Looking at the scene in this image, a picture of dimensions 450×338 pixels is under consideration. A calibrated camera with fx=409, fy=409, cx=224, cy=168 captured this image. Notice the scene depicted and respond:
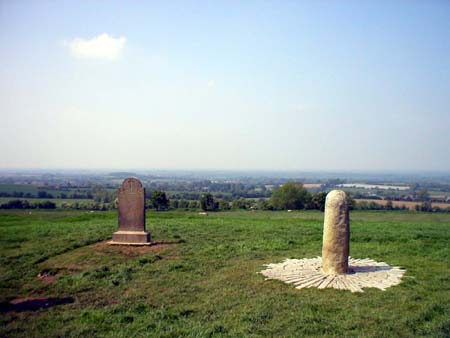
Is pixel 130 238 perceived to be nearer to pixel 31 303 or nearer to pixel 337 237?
pixel 31 303

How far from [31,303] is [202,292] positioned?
11.6 feet

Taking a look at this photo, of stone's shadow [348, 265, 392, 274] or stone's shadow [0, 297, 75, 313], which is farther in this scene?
stone's shadow [348, 265, 392, 274]

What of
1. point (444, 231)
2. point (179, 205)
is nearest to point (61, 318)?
point (444, 231)

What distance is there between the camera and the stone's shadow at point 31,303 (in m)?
8.11

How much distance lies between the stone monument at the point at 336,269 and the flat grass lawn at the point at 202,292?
455 mm

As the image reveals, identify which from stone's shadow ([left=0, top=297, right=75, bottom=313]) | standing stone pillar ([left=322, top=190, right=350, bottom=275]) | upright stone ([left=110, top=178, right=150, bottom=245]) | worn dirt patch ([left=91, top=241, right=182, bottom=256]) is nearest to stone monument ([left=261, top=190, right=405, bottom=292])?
standing stone pillar ([left=322, top=190, right=350, bottom=275])

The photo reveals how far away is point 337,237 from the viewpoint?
10.3 meters

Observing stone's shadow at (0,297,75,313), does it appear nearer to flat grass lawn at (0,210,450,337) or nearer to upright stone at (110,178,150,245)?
flat grass lawn at (0,210,450,337)

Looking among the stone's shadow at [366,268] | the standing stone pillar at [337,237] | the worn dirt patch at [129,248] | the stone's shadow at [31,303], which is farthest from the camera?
the worn dirt patch at [129,248]

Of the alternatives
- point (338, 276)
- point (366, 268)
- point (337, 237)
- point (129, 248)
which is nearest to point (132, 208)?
point (129, 248)

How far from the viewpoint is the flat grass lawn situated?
677 centimetres

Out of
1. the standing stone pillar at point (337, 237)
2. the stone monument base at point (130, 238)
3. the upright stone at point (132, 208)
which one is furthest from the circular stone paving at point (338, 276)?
the upright stone at point (132, 208)

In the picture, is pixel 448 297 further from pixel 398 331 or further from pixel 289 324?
pixel 289 324

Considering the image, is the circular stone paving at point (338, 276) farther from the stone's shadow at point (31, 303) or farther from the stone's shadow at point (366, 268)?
the stone's shadow at point (31, 303)
